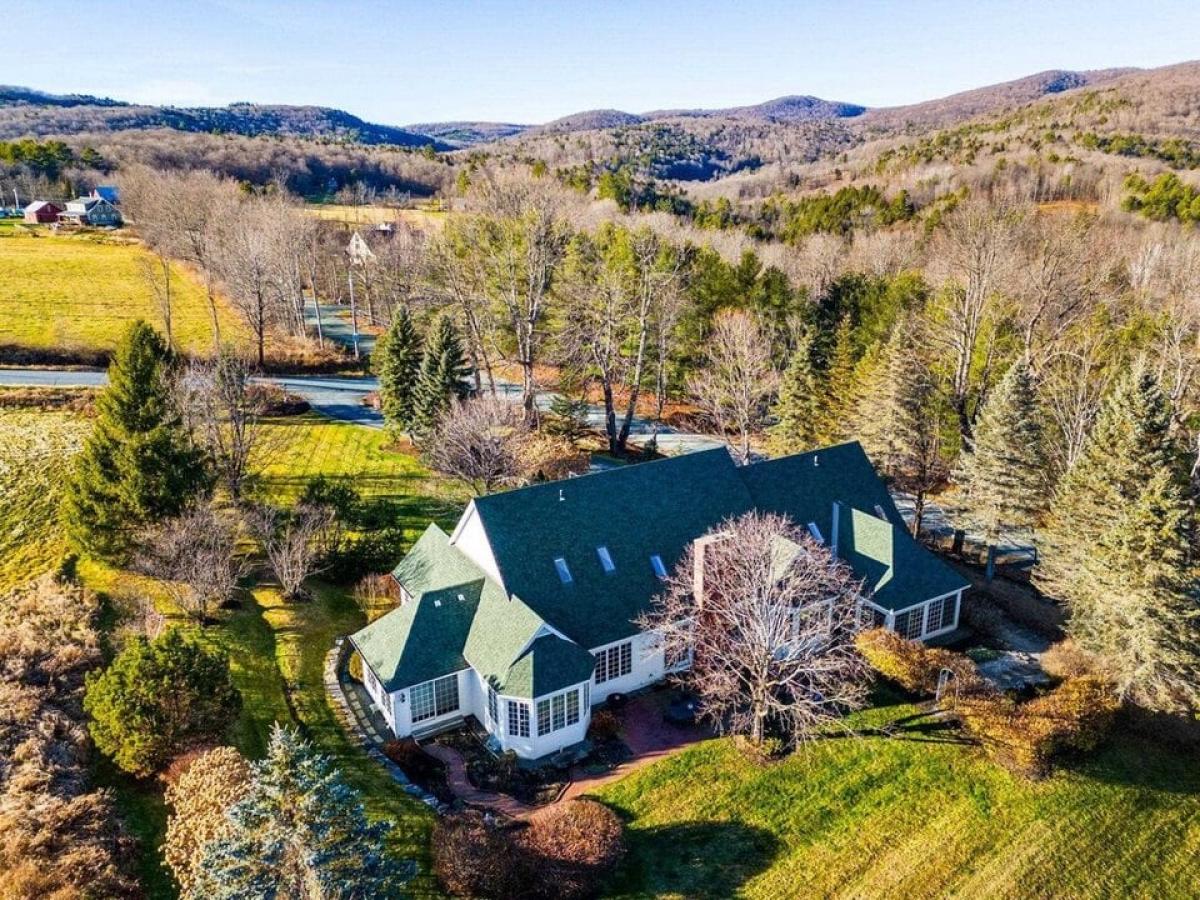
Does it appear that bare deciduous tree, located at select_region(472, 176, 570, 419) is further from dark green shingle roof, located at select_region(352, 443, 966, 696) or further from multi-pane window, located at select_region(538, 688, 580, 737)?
multi-pane window, located at select_region(538, 688, 580, 737)

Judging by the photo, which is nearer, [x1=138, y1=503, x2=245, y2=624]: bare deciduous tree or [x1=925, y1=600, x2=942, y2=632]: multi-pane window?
[x1=138, y1=503, x2=245, y2=624]: bare deciduous tree

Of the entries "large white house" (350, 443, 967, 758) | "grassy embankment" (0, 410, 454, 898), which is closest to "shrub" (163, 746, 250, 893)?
"grassy embankment" (0, 410, 454, 898)

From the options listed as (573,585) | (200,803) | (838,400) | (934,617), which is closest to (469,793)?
(200,803)

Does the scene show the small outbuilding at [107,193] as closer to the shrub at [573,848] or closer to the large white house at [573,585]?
the large white house at [573,585]

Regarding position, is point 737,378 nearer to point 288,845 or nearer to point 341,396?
point 341,396

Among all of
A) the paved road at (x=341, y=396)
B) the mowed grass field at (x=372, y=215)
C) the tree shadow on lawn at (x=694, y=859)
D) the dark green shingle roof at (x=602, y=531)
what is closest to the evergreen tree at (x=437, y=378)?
the paved road at (x=341, y=396)
